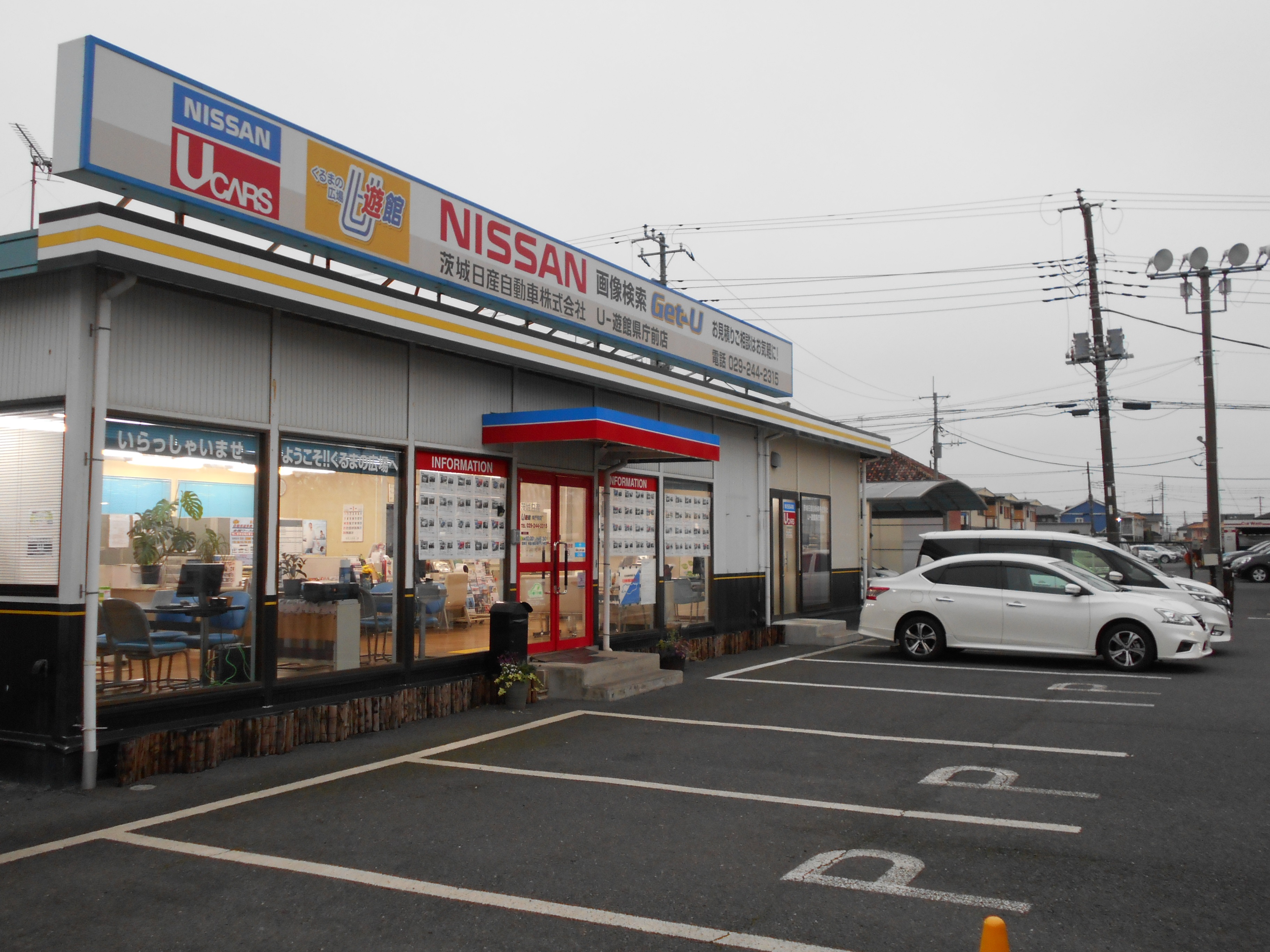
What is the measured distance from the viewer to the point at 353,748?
861 cm

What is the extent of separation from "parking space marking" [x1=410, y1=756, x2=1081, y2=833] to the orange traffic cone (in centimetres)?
342

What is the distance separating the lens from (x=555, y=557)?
12531mm

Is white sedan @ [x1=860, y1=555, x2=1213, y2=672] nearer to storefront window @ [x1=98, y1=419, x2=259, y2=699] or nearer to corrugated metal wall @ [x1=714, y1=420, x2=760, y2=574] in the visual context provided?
corrugated metal wall @ [x1=714, y1=420, x2=760, y2=574]

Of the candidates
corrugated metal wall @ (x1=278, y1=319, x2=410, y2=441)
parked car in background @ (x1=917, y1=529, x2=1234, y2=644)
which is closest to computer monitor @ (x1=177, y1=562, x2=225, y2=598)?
corrugated metal wall @ (x1=278, y1=319, x2=410, y2=441)

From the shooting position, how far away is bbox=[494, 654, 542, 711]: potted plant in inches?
413

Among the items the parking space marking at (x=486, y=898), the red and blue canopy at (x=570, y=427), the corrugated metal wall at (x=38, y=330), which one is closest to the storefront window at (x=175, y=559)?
the corrugated metal wall at (x=38, y=330)

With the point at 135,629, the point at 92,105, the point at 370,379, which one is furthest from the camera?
the point at 370,379

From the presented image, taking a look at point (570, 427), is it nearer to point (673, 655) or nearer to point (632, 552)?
point (632, 552)

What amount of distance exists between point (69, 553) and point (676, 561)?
929 cm

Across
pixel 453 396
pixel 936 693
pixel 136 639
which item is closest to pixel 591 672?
pixel 453 396

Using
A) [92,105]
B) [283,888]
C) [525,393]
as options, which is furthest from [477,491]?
[283,888]

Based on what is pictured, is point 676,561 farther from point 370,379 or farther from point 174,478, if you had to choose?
point 174,478

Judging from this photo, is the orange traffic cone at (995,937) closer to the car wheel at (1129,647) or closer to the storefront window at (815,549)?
the car wheel at (1129,647)

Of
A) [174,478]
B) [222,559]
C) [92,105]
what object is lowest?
[222,559]
